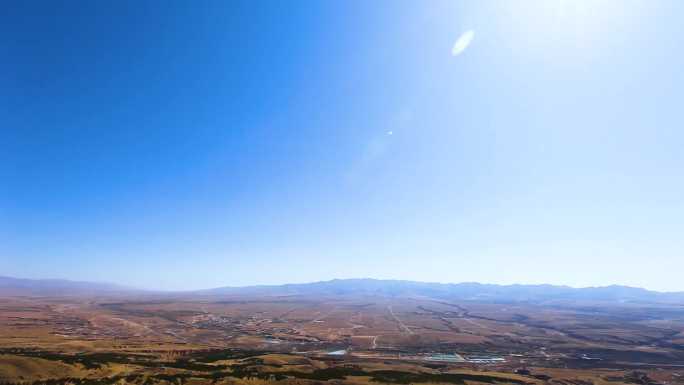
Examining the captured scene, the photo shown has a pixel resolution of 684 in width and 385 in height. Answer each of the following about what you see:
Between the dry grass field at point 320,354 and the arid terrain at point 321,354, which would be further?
the arid terrain at point 321,354

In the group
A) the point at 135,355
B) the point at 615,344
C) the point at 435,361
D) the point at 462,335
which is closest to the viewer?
the point at 135,355

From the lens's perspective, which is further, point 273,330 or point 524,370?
point 273,330

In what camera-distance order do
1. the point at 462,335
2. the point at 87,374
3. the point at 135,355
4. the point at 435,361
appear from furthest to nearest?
the point at 462,335, the point at 435,361, the point at 135,355, the point at 87,374

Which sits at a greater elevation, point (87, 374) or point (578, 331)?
point (87, 374)

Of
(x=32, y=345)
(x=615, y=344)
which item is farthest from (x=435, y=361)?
(x=32, y=345)

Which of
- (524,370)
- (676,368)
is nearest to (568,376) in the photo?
(524,370)

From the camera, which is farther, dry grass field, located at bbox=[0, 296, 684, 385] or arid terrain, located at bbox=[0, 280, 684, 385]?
arid terrain, located at bbox=[0, 280, 684, 385]

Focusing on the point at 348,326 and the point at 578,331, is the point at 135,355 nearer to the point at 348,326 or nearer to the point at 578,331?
the point at 348,326

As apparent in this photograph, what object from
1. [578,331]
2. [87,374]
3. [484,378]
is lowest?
[578,331]

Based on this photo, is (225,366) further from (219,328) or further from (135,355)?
(219,328)
